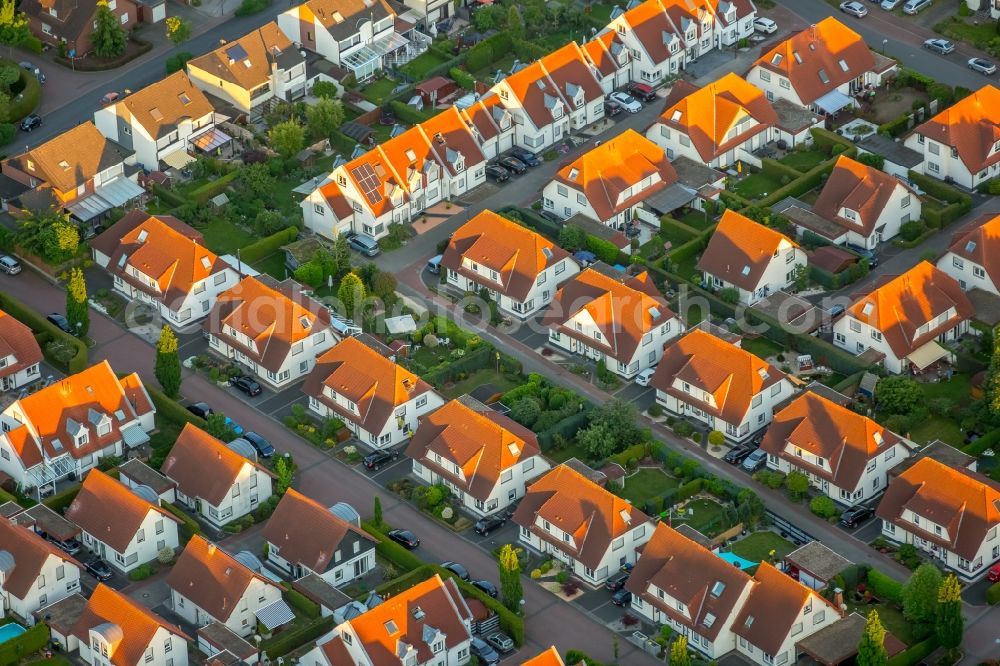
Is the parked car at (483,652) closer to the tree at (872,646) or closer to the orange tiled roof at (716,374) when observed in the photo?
the tree at (872,646)

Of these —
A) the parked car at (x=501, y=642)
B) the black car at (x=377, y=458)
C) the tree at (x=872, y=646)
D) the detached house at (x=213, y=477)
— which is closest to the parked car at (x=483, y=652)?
the parked car at (x=501, y=642)

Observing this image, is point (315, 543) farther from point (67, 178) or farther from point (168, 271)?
point (67, 178)

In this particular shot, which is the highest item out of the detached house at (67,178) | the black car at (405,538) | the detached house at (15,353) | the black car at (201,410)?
the detached house at (67,178)

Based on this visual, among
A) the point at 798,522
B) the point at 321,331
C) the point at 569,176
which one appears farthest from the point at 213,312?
the point at 798,522

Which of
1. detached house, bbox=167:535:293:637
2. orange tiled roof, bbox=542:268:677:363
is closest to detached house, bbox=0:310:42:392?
detached house, bbox=167:535:293:637

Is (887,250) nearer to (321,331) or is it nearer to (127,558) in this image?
(321,331)

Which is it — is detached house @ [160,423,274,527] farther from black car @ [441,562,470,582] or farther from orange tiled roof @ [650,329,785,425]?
orange tiled roof @ [650,329,785,425]
